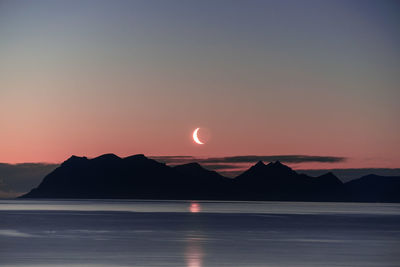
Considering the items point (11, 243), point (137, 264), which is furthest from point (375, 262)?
point (11, 243)

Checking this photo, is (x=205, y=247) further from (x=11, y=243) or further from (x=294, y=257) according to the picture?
(x=11, y=243)

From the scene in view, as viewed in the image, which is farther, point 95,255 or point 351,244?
point 351,244

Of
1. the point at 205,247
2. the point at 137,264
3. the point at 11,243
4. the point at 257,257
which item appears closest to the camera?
the point at 137,264

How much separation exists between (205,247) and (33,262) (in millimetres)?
17255

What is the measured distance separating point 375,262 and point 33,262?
21.8 metres

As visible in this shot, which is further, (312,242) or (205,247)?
(312,242)

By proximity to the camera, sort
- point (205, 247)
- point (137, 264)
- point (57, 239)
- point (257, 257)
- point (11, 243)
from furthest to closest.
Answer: point (57, 239)
point (11, 243)
point (205, 247)
point (257, 257)
point (137, 264)

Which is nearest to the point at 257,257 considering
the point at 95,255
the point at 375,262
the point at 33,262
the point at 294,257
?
the point at 294,257

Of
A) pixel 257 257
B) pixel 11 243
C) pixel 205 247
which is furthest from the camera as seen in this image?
pixel 11 243

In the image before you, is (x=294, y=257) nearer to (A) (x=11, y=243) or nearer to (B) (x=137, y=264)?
(B) (x=137, y=264)

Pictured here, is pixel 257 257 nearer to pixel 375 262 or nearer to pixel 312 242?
pixel 375 262

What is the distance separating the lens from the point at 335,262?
50188mm

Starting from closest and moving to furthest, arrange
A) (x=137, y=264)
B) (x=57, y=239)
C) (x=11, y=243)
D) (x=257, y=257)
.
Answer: (x=137, y=264) < (x=257, y=257) < (x=11, y=243) < (x=57, y=239)

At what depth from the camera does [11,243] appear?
6719 centimetres
